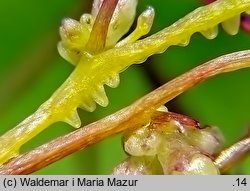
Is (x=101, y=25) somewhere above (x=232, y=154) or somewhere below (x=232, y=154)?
above

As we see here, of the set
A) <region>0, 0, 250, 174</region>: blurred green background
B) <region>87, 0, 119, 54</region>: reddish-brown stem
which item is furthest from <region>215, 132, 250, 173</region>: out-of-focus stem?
<region>87, 0, 119, 54</region>: reddish-brown stem

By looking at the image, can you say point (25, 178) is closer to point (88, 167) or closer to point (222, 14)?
point (88, 167)

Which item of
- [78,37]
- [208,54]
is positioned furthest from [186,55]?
[78,37]

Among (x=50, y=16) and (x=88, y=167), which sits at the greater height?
(x=50, y=16)

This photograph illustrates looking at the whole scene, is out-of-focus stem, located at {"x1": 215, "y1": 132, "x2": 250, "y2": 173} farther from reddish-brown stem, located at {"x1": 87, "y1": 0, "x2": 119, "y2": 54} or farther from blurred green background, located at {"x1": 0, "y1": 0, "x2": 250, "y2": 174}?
reddish-brown stem, located at {"x1": 87, "y1": 0, "x2": 119, "y2": 54}

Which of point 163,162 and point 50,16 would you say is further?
point 50,16
